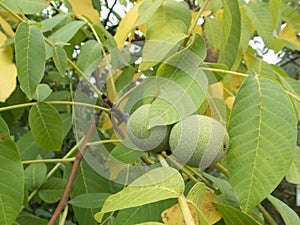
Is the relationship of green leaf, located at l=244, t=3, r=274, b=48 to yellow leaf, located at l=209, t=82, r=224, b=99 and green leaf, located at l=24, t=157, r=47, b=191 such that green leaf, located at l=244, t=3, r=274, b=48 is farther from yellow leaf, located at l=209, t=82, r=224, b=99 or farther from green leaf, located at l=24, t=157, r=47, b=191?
green leaf, located at l=24, t=157, r=47, b=191

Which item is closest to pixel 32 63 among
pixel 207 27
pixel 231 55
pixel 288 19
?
pixel 231 55

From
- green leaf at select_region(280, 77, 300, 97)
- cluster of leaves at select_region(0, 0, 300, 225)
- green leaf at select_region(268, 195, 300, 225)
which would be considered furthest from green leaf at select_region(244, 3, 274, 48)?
green leaf at select_region(268, 195, 300, 225)

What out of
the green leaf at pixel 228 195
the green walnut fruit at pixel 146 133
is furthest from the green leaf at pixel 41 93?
the green leaf at pixel 228 195

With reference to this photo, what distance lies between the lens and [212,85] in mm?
1019

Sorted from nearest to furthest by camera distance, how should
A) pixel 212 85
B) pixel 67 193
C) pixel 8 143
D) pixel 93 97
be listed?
pixel 8 143 < pixel 212 85 < pixel 67 193 < pixel 93 97

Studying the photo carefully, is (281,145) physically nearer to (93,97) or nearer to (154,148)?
(154,148)

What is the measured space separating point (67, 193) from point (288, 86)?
0.63 metres

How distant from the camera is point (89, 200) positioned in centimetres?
125

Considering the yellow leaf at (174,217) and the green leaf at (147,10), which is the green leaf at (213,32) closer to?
the green leaf at (147,10)

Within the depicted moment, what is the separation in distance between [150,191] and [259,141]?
21 centimetres

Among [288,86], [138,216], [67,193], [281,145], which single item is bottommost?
[67,193]

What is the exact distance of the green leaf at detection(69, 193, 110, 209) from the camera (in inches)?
48.3

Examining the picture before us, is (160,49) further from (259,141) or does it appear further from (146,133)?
(259,141)

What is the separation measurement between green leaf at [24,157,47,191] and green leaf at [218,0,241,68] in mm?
693
